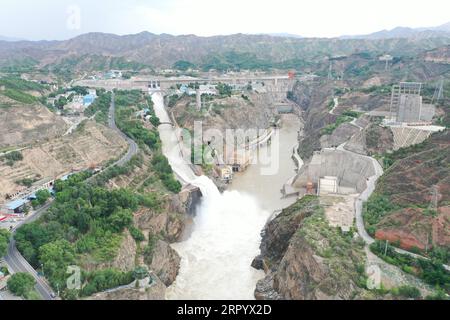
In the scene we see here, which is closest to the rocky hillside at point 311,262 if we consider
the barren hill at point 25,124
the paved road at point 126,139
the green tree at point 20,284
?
the green tree at point 20,284

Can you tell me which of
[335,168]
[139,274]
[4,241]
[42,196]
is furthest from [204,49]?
[139,274]

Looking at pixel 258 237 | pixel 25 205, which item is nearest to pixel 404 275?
pixel 258 237

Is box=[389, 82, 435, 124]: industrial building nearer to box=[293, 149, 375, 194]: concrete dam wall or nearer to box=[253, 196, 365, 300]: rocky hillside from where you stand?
box=[293, 149, 375, 194]: concrete dam wall

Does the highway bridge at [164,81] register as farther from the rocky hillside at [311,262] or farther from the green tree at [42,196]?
the rocky hillside at [311,262]

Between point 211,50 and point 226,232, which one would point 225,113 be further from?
point 211,50

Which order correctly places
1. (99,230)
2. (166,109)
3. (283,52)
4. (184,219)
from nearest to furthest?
(99,230)
(184,219)
(166,109)
(283,52)
